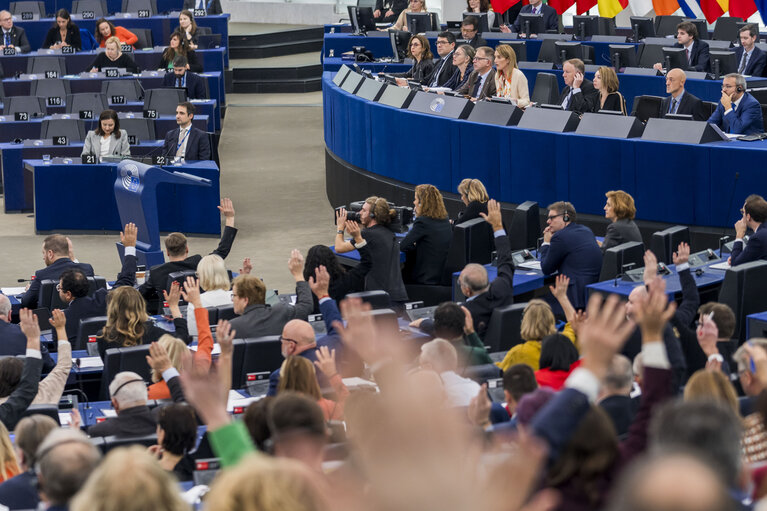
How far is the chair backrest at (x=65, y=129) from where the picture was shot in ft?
44.4

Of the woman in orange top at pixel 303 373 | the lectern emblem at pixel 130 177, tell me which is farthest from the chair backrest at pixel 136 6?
the woman in orange top at pixel 303 373

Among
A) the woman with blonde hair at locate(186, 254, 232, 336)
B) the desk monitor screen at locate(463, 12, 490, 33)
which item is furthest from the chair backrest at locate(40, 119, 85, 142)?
the woman with blonde hair at locate(186, 254, 232, 336)

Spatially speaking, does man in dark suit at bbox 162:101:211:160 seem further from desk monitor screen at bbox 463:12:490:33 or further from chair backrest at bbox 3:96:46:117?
desk monitor screen at bbox 463:12:490:33

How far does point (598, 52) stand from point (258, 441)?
13526 millimetres

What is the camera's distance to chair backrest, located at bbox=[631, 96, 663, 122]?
11.8 metres

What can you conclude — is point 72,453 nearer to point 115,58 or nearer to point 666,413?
point 666,413

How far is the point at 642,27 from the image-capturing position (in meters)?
17.0

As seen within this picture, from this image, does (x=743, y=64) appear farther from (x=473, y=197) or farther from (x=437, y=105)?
(x=473, y=197)

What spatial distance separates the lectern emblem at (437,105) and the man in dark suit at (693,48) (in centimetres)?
362

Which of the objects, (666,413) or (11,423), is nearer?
(666,413)

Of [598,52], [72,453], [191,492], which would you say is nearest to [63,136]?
[598,52]

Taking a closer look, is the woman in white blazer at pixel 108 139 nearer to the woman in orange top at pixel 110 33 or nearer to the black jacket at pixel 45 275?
the black jacket at pixel 45 275

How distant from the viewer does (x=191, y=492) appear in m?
4.17

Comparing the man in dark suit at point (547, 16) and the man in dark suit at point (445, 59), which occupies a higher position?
the man in dark suit at point (547, 16)
